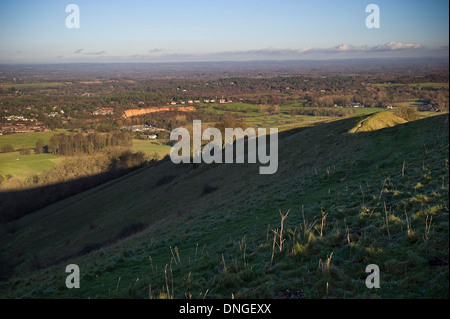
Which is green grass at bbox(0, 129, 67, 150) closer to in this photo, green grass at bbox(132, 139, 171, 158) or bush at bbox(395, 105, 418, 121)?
green grass at bbox(132, 139, 171, 158)

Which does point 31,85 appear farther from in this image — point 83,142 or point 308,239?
point 308,239

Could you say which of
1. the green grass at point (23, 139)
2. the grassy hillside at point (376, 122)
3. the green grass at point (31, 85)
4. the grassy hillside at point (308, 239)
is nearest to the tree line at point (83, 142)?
the green grass at point (23, 139)

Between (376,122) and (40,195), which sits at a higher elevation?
(376,122)

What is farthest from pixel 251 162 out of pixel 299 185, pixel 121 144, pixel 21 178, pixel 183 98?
pixel 183 98

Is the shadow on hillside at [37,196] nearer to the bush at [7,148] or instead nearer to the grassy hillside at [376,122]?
the bush at [7,148]

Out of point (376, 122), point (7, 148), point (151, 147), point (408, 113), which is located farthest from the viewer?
point (151, 147)

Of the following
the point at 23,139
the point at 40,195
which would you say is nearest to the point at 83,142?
the point at 23,139
